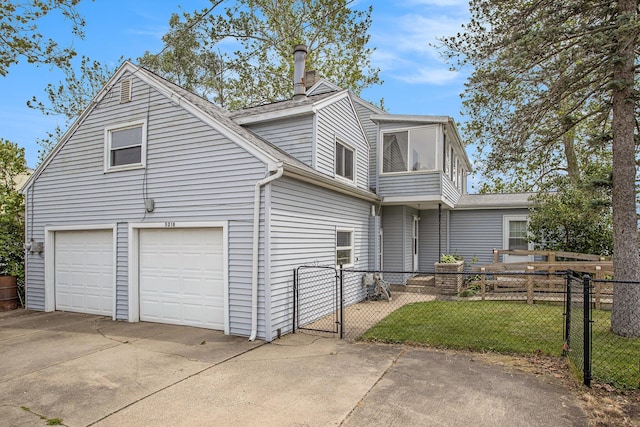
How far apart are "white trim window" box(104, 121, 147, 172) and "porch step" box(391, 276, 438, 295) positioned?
820 cm

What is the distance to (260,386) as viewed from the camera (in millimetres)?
4766

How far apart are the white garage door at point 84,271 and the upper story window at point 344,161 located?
19.1ft

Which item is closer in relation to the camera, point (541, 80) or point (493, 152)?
point (541, 80)

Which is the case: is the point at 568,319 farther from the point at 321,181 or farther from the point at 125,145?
the point at 125,145

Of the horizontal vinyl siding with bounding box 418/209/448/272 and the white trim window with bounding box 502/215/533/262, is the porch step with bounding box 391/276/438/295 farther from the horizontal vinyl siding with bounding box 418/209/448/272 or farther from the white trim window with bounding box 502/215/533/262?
the white trim window with bounding box 502/215/533/262

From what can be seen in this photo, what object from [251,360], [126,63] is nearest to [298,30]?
[126,63]

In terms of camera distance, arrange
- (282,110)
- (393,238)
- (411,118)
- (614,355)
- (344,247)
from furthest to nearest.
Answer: (393,238) < (411,118) < (344,247) < (282,110) < (614,355)

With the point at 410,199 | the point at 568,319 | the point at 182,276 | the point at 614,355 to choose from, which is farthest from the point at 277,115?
the point at 614,355

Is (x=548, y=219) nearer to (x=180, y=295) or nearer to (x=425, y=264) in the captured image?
(x=425, y=264)

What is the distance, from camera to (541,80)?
7.07m

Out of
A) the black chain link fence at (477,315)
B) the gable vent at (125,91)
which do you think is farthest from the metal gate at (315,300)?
the gable vent at (125,91)

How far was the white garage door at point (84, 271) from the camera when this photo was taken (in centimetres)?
897

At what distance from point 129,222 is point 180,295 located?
2.05m

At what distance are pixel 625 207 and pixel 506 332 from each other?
3.02 meters
